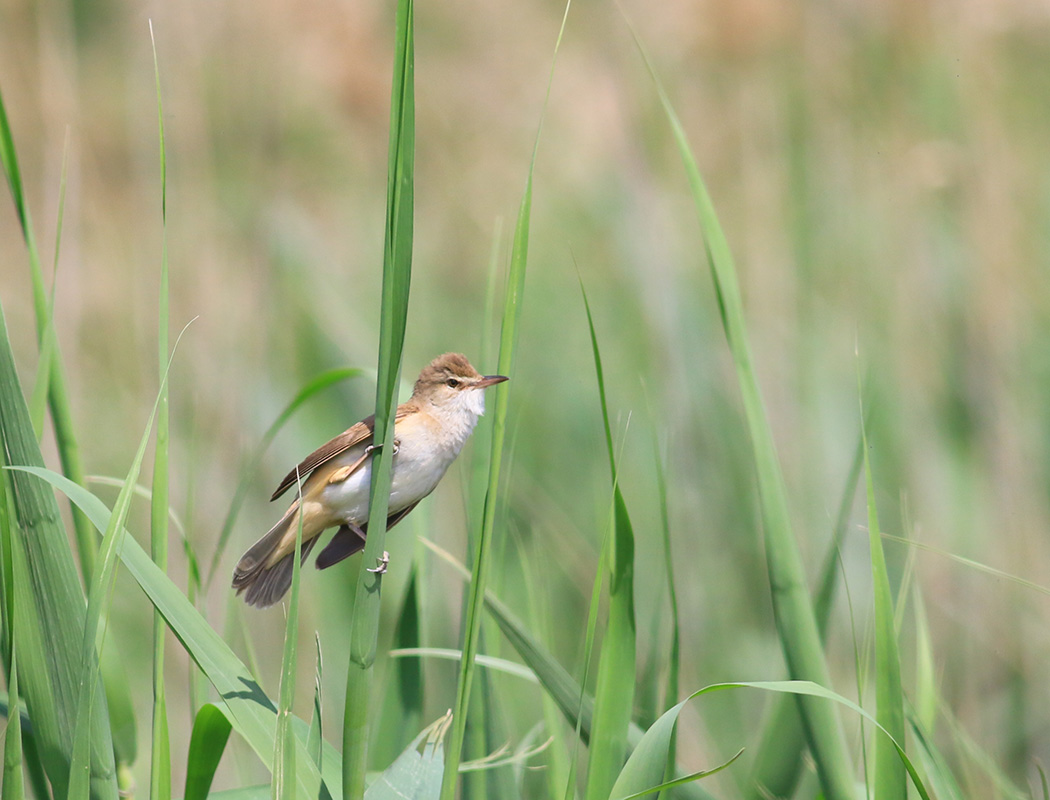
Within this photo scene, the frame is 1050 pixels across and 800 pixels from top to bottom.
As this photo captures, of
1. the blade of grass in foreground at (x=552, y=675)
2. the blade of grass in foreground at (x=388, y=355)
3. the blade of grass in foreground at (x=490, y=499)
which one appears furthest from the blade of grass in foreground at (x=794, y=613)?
the blade of grass in foreground at (x=388, y=355)

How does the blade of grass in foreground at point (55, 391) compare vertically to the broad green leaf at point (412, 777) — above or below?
above

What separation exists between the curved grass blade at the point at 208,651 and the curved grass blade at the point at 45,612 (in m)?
0.05

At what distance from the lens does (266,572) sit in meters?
1.78

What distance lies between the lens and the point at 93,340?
3994 mm

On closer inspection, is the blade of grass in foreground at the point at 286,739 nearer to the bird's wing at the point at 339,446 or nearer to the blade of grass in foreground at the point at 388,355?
the blade of grass in foreground at the point at 388,355

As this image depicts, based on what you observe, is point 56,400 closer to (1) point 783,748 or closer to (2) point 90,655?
(2) point 90,655

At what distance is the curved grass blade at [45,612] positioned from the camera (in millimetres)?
1145

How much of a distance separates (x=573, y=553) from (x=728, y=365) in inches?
36.0

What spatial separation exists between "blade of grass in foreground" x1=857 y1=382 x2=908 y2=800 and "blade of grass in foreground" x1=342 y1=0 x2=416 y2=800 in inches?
27.6

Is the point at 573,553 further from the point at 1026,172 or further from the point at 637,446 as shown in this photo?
the point at 1026,172

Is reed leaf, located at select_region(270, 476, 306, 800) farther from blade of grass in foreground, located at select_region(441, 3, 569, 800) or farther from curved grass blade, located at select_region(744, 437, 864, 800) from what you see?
curved grass blade, located at select_region(744, 437, 864, 800)

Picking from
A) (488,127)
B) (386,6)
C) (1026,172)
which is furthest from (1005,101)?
(386,6)

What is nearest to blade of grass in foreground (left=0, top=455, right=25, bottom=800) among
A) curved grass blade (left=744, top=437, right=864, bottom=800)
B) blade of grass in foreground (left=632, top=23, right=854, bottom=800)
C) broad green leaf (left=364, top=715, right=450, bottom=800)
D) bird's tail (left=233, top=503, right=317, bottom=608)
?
broad green leaf (left=364, top=715, right=450, bottom=800)

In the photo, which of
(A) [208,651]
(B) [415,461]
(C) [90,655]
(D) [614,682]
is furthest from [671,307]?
(C) [90,655]
